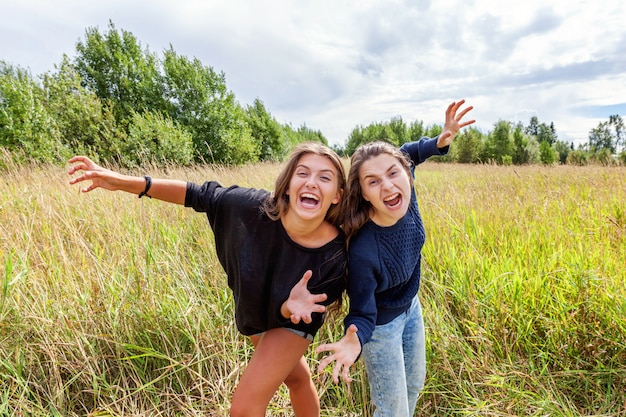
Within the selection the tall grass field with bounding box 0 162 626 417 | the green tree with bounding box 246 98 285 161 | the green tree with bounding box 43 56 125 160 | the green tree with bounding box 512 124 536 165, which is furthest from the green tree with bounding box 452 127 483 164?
the tall grass field with bounding box 0 162 626 417

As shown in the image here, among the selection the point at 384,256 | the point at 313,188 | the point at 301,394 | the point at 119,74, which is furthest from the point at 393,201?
the point at 119,74

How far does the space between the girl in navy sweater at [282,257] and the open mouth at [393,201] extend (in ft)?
0.66

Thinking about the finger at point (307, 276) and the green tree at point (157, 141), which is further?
the green tree at point (157, 141)

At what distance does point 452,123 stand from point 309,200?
92cm

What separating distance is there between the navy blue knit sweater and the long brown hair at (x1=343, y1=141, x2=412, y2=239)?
38mm

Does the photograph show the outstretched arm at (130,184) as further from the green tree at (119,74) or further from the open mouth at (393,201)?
the green tree at (119,74)

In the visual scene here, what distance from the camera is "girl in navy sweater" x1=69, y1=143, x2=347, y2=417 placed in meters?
1.29

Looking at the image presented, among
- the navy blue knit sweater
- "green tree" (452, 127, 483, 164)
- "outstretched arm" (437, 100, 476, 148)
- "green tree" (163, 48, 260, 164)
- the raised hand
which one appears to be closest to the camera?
the navy blue knit sweater

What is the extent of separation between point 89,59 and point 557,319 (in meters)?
25.9

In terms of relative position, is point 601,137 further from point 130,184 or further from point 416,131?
point 130,184

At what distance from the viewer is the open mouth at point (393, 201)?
4.37 ft

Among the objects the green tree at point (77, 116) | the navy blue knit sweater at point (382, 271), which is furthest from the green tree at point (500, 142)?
the navy blue knit sweater at point (382, 271)

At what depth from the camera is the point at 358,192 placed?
4.64 feet

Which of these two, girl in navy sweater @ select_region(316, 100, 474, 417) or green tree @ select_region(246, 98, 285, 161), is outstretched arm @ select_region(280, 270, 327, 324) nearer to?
girl in navy sweater @ select_region(316, 100, 474, 417)
